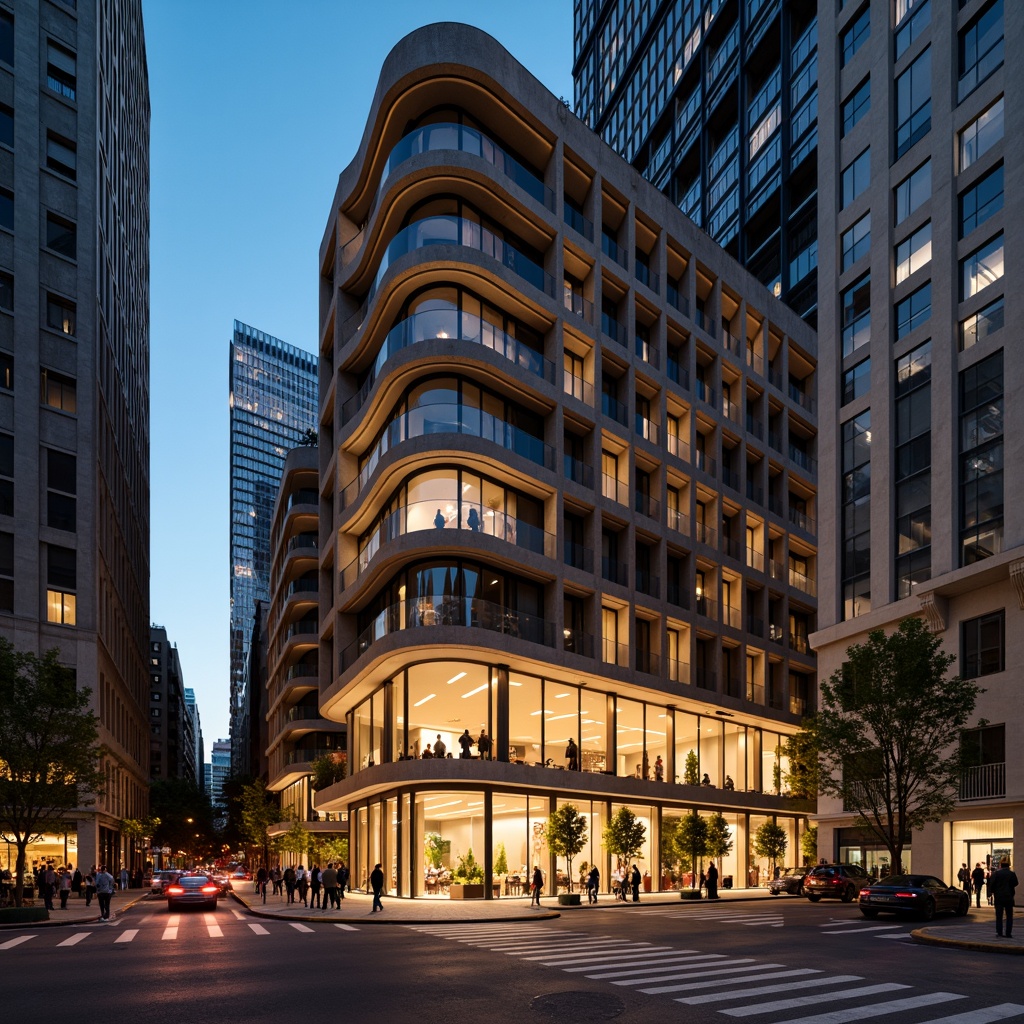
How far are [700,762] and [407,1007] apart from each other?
1762 inches

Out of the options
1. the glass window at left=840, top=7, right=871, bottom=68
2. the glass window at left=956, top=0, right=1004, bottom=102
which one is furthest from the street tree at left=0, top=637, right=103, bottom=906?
the glass window at left=840, top=7, right=871, bottom=68

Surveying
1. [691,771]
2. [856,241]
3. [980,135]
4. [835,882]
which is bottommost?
[835,882]

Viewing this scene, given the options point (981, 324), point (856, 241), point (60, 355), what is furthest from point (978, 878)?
point (60, 355)

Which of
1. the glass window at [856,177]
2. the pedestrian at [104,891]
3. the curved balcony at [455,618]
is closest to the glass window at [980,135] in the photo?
the glass window at [856,177]

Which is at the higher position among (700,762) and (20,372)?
(20,372)

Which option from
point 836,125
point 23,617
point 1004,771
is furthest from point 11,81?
point 1004,771

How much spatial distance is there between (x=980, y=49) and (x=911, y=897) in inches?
1308

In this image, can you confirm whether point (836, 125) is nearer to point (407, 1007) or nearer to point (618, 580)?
point (618, 580)

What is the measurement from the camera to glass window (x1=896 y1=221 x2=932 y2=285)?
44500 mm

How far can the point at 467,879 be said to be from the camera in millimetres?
39875

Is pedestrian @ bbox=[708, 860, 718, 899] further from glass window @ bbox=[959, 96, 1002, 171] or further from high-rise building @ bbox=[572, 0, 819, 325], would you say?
high-rise building @ bbox=[572, 0, 819, 325]

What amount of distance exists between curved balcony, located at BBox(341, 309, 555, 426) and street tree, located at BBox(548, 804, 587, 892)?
18.2 m

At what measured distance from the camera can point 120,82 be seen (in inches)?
3268

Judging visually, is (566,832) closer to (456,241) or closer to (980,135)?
(456,241)
